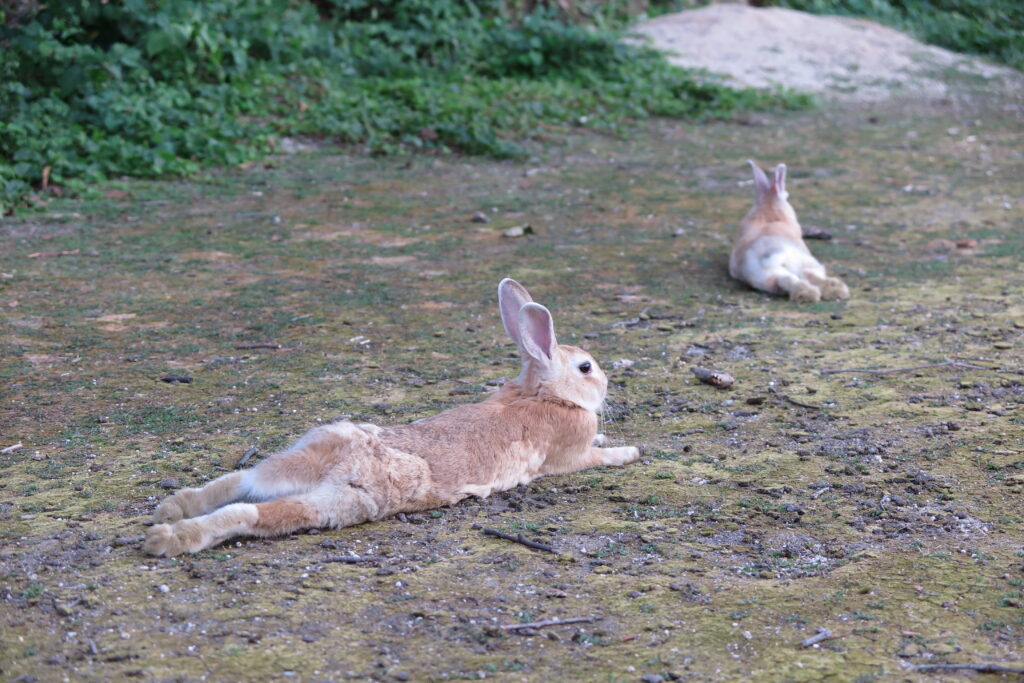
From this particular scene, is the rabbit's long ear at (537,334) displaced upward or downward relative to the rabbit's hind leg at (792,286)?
upward

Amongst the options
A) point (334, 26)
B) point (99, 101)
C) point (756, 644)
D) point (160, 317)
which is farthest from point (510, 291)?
point (334, 26)

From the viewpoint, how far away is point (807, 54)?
1487 centimetres

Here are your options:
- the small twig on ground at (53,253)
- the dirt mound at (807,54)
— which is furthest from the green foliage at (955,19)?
the small twig on ground at (53,253)

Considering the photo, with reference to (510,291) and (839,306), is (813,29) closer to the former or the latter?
(839,306)

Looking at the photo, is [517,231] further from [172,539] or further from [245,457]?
[172,539]

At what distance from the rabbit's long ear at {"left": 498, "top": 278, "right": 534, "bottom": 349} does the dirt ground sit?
61cm

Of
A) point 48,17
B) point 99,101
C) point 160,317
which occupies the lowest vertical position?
point 160,317

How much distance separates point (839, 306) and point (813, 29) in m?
10.3

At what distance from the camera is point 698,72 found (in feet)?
43.6

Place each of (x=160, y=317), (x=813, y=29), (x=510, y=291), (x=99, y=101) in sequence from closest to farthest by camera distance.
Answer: (x=510, y=291) → (x=160, y=317) → (x=99, y=101) → (x=813, y=29)

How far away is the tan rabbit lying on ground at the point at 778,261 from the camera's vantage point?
6.58 metres

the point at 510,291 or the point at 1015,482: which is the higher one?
the point at 510,291

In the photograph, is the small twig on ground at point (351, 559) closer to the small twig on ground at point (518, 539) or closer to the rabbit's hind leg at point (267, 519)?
the rabbit's hind leg at point (267, 519)

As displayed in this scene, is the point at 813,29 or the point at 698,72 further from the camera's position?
the point at 813,29
